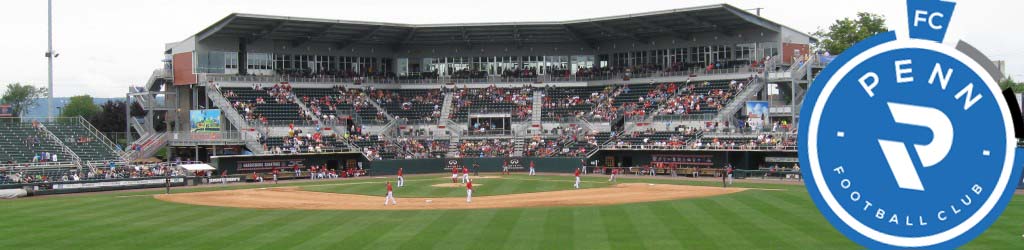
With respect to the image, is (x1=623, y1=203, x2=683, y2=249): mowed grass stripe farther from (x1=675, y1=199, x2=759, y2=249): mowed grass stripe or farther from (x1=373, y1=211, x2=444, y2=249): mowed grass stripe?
(x1=373, y1=211, x2=444, y2=249): mowed grass stripe

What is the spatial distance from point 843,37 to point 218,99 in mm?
52197

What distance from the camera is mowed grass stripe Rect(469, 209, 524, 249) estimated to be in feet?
77.8

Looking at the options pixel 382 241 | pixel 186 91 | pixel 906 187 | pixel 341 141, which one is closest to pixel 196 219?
pixel 382 241

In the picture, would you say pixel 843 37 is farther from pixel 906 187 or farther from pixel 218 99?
pixel 906 187

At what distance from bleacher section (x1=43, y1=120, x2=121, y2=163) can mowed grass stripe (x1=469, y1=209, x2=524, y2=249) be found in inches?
1482

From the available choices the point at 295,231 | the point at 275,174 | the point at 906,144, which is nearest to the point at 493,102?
the point at 275,174

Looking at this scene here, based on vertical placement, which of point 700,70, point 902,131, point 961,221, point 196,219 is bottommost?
point 196,219

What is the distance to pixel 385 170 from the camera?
66.6m

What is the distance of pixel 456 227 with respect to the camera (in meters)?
27.9

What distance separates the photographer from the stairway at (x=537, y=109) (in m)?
74.2

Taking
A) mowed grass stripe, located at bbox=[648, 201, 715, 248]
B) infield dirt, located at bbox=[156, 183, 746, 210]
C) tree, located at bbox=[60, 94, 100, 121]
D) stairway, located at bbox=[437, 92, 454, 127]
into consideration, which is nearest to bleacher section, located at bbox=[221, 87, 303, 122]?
stairway, located at bbox=[437, 92, 454, 127]

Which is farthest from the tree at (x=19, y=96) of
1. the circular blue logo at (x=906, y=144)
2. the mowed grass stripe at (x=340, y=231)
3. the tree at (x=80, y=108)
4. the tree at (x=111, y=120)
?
the circular blue logo at (x=906, y=144)

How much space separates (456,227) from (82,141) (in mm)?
44099

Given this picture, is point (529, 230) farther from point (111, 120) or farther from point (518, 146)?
point (111, 120)
